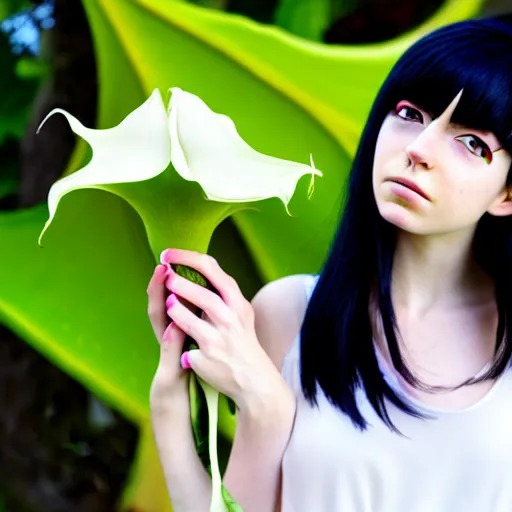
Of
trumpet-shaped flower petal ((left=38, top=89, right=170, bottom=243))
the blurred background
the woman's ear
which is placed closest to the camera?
trumpet-shaped flower petal ((left=38, top=89, right=170, bottom=243))

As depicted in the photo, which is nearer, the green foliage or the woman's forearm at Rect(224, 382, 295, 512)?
the woman's forearm at Rect(224, 382, 295, 512)

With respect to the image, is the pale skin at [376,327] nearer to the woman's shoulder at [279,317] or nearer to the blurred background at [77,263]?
the woman's shoulder at [279,317]

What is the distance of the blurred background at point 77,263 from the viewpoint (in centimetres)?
77

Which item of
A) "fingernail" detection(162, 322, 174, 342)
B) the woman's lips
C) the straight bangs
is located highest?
the straight bangs

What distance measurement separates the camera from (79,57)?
770 millimetres

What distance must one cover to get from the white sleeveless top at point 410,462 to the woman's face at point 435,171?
16 centimetres

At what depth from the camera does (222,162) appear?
469mm

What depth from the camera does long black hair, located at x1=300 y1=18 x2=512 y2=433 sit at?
52 centimetres

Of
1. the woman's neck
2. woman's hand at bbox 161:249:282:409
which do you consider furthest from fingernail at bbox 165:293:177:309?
the woman's neck

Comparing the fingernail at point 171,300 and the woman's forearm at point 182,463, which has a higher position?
the fingernail at point 171,300

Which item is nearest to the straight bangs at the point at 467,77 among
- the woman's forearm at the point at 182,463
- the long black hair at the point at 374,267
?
the long black hair at the point at 374,267

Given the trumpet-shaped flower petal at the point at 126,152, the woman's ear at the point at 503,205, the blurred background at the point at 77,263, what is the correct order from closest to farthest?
the trumpet-shaped flower petal at the point at 126,152, the woman's ear at the point at 503,205, the blurred background at the point at 77,263

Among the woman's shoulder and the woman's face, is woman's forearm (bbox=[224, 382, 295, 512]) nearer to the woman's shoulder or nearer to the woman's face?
the woman's shoulder

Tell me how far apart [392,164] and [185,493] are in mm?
327
